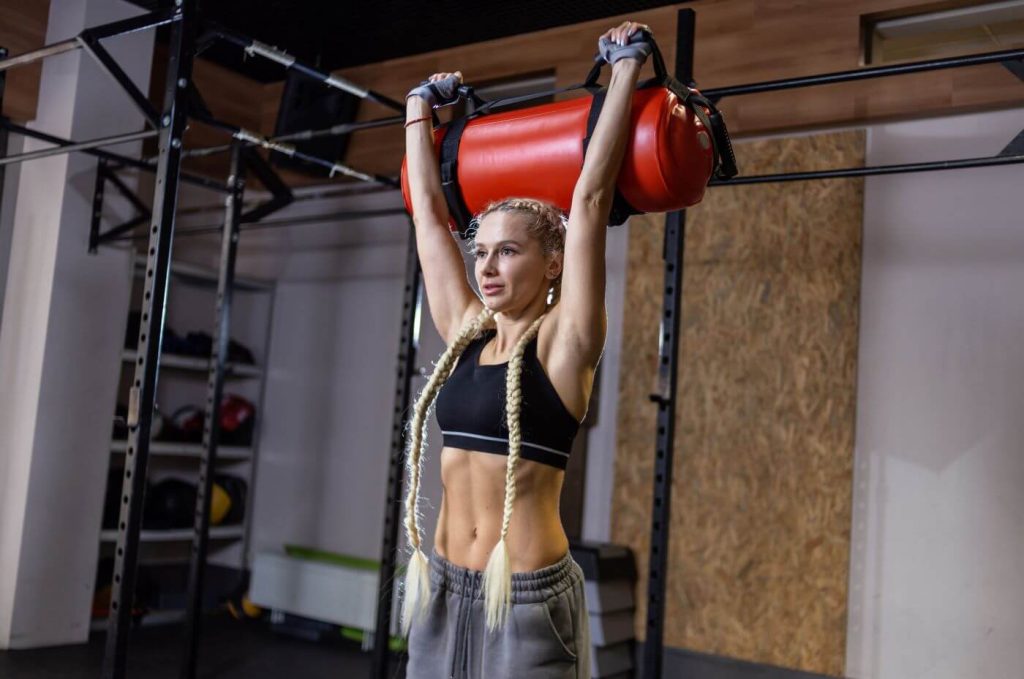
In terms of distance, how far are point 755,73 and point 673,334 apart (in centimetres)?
200

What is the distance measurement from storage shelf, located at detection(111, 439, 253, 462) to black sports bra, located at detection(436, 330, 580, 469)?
10.8 feet

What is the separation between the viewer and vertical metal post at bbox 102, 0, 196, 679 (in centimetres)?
262

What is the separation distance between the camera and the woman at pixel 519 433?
5.12ft

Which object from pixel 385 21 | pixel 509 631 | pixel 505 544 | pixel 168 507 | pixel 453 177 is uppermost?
pixel 385 21

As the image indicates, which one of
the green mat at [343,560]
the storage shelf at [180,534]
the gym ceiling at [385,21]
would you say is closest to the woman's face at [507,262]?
the gym ceiling at [385,21]

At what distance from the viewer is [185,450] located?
527 cm

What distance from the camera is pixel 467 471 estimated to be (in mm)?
1659

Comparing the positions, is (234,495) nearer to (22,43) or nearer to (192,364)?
(192,364)

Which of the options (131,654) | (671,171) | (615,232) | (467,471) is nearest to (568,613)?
(467,471)

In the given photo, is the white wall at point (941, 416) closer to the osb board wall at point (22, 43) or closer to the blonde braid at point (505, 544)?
the blonde braid at point (505, 544)

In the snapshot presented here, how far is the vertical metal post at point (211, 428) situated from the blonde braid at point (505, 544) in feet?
8.83

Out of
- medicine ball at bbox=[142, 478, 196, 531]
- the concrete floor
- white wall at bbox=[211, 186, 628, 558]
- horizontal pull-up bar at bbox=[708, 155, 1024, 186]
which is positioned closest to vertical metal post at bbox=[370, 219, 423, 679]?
the concrete floor

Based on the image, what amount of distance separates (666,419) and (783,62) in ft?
7.15

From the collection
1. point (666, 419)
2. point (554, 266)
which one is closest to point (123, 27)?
point (554, 266)
